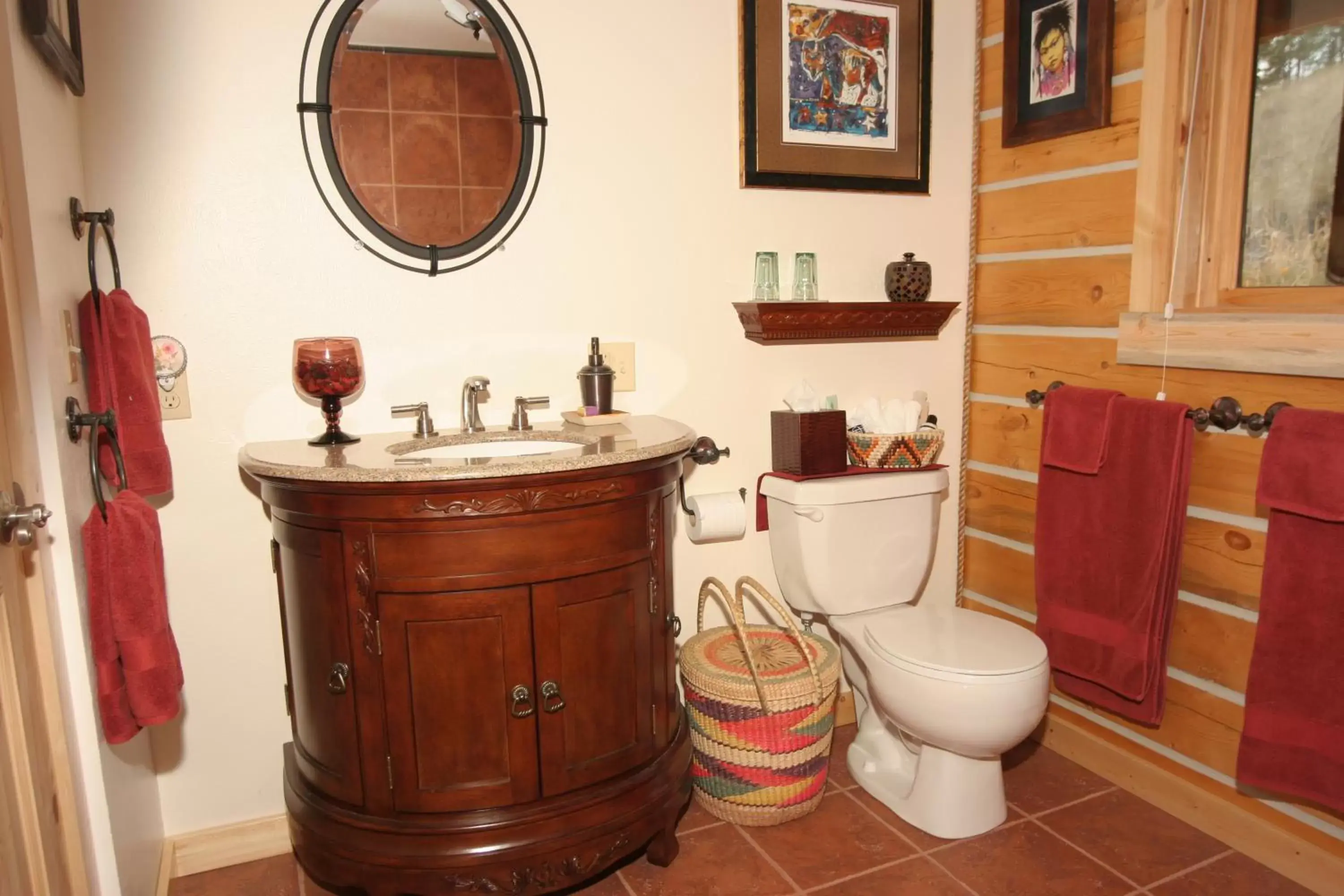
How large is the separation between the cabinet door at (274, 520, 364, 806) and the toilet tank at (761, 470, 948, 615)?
3.46 ft

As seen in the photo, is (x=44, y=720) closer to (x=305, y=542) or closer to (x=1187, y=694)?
(x=305, y=542)

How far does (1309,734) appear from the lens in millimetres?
1669

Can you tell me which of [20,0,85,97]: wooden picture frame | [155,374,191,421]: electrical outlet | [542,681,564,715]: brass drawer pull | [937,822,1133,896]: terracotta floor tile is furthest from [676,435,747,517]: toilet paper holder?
[20,0,85,97]: wooden picture frame

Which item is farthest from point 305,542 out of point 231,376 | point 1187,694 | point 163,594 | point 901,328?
point 1187,694

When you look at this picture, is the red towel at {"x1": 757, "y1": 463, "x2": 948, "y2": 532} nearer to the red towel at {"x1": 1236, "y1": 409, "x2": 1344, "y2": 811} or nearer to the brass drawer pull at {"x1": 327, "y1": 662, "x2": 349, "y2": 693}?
the red towel at {"x1": 1236, "y1": 409, "x2": 1344, "y2": 811}

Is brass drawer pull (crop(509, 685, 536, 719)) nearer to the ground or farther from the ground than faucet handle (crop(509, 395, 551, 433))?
nearer to the ground

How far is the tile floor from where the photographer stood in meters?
1.81

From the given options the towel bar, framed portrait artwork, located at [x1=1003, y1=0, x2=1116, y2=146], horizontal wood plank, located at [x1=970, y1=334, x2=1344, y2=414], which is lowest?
the towel bar

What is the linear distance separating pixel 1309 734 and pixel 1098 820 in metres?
0.53

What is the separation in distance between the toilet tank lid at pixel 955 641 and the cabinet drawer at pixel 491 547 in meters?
0.75

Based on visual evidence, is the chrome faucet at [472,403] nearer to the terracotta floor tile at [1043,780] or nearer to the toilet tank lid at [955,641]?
the toilet tank lid at [955,641]

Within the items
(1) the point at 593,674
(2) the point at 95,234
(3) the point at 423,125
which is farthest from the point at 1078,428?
(2) the point at 95,234

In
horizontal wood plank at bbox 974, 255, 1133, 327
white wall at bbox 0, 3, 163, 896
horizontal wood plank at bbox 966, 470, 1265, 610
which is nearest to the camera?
white wall at bbox 0, 3, 163, 896

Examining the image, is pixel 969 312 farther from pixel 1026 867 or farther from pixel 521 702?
pixel 521 702
